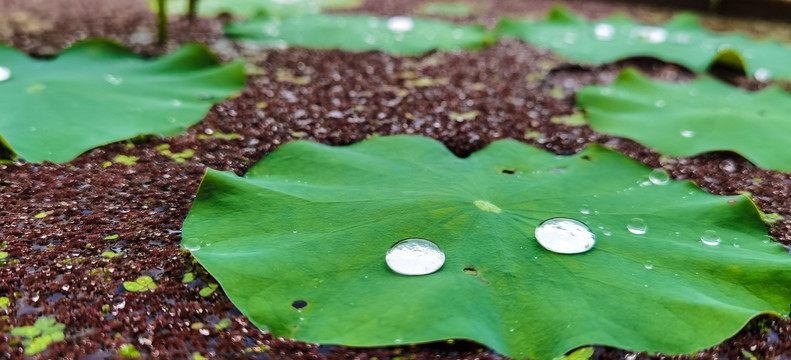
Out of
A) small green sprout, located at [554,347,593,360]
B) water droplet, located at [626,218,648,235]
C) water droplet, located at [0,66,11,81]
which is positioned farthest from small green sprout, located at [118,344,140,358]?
water droplet, located at [0,66,11,81]

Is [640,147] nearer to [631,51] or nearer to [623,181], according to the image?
[623,181]

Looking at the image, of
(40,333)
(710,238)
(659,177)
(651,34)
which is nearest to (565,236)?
(710,238)

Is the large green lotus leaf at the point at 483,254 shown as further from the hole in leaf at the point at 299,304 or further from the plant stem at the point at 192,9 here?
the plant stem at the point at 192,9

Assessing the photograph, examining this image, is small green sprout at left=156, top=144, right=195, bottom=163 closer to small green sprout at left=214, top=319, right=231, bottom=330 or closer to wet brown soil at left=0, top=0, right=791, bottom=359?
wet brown soil at left=0, top=0, right=791, bottom=359

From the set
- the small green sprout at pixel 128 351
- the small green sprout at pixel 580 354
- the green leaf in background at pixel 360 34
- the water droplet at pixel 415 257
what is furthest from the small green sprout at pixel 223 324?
the green leaf in background at pixel 360 34

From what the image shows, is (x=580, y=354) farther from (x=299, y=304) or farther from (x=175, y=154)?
(x=175, y=154)

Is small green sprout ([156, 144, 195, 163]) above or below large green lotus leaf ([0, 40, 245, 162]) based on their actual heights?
below

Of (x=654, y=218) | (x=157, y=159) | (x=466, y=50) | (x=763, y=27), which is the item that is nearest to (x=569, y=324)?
(x=654, y=218)
